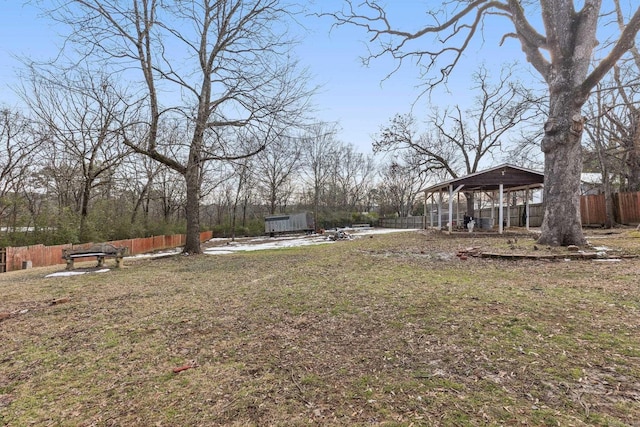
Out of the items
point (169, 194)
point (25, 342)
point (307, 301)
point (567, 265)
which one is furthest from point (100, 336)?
point (169, 194)

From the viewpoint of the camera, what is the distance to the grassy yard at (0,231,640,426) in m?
1.93

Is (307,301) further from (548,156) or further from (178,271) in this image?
(548,156)

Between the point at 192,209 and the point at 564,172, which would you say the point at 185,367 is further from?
the point at 564,172

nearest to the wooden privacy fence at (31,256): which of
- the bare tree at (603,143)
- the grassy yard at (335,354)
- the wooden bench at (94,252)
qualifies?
the wooden bench at (94,252)

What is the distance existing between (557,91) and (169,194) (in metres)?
25.3

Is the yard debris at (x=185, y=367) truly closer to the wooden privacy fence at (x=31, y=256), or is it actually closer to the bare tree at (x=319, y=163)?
the wooden privacy fence at (x=31, y=256)

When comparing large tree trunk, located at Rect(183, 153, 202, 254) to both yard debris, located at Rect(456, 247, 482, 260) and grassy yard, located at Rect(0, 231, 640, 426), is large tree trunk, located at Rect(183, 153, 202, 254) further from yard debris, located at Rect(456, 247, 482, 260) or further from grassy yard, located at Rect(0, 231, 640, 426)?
yard debris, located at Rect(456, 247, 482, 260)

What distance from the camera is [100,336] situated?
3275mm

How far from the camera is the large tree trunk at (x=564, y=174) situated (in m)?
7.70

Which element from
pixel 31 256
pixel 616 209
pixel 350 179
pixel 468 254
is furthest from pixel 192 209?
pixel 350 179

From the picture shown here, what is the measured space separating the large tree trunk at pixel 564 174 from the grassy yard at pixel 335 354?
10.3ft

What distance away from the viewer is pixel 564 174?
784 cm

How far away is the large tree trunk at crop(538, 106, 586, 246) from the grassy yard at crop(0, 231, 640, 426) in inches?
123

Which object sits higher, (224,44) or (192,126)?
(224,44)
